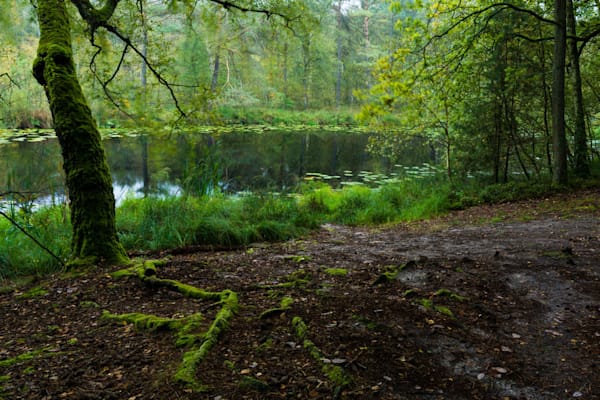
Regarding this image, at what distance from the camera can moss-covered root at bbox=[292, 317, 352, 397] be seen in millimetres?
2385

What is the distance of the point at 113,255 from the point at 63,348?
6.51 ft

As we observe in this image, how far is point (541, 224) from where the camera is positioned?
6766 millimetres

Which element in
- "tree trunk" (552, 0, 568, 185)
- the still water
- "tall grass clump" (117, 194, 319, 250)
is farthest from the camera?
the still water

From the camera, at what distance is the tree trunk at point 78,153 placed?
468 cm

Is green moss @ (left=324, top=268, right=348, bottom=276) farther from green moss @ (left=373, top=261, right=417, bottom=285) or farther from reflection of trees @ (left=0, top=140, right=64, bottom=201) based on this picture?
reflection of trees @ (left=0, top=140, right=64, bottom=201)

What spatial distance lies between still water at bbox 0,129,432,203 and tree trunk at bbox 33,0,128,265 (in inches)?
107

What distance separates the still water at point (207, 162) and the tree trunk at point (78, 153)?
272 cm

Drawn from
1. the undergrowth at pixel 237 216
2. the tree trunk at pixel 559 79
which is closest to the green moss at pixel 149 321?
the undergrowth at pixel 237 216

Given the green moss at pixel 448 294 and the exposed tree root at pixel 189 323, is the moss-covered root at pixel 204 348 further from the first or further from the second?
the green moss at pixel 448 294

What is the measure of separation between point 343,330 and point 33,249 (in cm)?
485

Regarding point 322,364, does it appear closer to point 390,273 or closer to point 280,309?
point 280,309

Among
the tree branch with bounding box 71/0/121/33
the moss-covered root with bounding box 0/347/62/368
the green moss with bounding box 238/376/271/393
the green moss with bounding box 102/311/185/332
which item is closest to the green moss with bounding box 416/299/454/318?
the green moss with bounding box 238/376/271/393

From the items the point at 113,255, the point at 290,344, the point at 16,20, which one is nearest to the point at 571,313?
the point at 290,344

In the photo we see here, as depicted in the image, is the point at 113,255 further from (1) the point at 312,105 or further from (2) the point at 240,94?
(1) the point at 312,105
